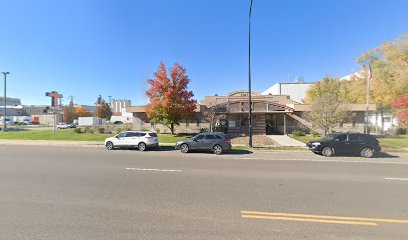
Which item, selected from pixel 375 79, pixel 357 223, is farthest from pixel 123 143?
pixel 375 79

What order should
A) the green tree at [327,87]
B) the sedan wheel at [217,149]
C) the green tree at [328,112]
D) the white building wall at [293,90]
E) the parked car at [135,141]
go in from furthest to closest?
1. the white building wall at [293,90]
2. the green tree at [327,87]
3. the green tree at [328,112]
4. the parked car at [135,141]
5. the sedan wheel at [217,149]

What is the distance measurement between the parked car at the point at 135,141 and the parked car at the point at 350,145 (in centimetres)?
1167

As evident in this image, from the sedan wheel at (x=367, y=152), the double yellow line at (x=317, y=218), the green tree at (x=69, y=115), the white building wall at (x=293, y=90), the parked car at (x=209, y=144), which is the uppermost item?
the white building wall at (x=293, y=90)

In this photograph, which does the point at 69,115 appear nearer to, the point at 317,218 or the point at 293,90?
the point at 293,90

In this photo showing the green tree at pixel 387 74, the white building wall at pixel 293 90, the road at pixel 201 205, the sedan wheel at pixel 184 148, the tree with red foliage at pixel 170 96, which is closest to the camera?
the road at pixel 201 205

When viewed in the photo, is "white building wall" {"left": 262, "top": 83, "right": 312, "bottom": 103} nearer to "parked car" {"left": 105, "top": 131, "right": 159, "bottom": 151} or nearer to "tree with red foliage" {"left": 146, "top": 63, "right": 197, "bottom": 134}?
"tree with red foliage" {"left": 146, "top": 63, "right": 197, "bottom": 134}

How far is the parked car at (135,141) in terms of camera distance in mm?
16656

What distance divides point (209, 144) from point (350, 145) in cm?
894

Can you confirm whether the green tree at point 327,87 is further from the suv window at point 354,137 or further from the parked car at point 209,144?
the parked car at point 209,144

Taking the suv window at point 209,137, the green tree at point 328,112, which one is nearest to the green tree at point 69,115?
the suv window at point 209,137

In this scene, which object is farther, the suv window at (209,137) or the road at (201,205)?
the suv window at (209,137)

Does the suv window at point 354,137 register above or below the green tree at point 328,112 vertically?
below

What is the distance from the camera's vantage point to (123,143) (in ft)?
56.0

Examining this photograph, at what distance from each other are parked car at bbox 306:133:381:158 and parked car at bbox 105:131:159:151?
11675mm
